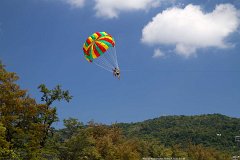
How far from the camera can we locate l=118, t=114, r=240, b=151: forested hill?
127 m

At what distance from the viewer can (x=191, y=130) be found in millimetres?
137875

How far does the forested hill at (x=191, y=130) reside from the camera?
127 meters

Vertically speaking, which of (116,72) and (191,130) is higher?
(191,130)

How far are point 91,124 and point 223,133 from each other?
267 feet

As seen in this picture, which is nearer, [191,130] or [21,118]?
[21,118]

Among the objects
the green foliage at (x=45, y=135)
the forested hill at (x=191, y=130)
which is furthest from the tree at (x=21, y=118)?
the forested hill at (x=191, y=130)

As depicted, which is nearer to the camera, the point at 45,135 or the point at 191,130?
the point at 45,135

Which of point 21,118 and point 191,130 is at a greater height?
point 191,130

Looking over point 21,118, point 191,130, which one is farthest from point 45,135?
point 191,130

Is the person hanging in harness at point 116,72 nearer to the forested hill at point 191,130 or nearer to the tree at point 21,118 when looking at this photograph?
the tree at point 21,118

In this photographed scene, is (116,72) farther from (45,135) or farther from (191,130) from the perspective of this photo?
(191,130)

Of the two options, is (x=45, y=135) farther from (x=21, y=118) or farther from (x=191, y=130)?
(x=191, y=130)

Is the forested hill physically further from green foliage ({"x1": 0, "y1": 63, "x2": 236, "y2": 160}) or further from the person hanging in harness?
the person hanging in harness

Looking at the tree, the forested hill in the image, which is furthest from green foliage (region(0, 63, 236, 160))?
the forested hill
